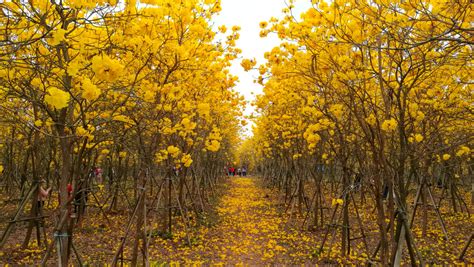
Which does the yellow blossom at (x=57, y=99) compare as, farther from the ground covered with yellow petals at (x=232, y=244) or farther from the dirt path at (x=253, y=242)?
the dirt path at (x=253, y=242)

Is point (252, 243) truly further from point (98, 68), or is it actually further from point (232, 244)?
point (98, 68)

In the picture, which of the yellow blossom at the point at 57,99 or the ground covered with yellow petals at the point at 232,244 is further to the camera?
the ground covered with yellow petals at the point at 232,244

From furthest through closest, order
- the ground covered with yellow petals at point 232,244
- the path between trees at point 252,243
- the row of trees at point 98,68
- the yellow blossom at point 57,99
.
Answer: the path between trees at point 252,243, the ground covered with yellow petals at point 232,244, the row of trees at point 98,68, the yellow blossom at point 57,99

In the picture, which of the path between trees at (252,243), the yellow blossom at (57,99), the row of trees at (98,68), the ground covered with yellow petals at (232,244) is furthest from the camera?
the path between trees at (252,243)

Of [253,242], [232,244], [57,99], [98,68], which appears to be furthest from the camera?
[253,242]

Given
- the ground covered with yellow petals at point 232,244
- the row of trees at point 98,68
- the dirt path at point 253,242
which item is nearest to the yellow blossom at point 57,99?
the row of trees at point 98,68

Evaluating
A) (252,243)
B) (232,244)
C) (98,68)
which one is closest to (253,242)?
(252,243)

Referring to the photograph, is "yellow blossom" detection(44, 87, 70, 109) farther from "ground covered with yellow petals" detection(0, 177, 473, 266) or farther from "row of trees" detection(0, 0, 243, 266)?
"ground covered with yellow petals" detection(0, 177, 473, 266)

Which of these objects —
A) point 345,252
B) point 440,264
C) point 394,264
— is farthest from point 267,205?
point 394,264

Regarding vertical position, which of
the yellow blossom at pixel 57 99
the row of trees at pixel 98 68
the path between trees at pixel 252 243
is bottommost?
the path between trees at pixel 252 243

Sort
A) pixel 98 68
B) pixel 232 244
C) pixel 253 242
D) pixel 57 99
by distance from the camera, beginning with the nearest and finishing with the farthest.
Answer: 1. pixel 57 99
2. pixel 98 68
3. pixel 232 244
4. pixel 253 242

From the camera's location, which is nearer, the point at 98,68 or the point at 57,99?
the point at 57,99

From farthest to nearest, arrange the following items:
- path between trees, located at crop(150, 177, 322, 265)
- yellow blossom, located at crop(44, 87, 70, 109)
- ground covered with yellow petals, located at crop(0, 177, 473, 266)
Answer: path between trees, located at crop(150, 177, 322, 265) → ground covered with yellow petals, located at crop(0, 177, 473, 266) → yellow blossom, located at crop(44, 87, 70, 109)

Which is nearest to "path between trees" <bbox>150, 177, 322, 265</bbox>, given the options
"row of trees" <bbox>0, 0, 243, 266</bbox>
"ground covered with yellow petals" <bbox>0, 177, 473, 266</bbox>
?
"ground covered with yellow petals" <bbox>0, 177, 473, 266</bbox>
